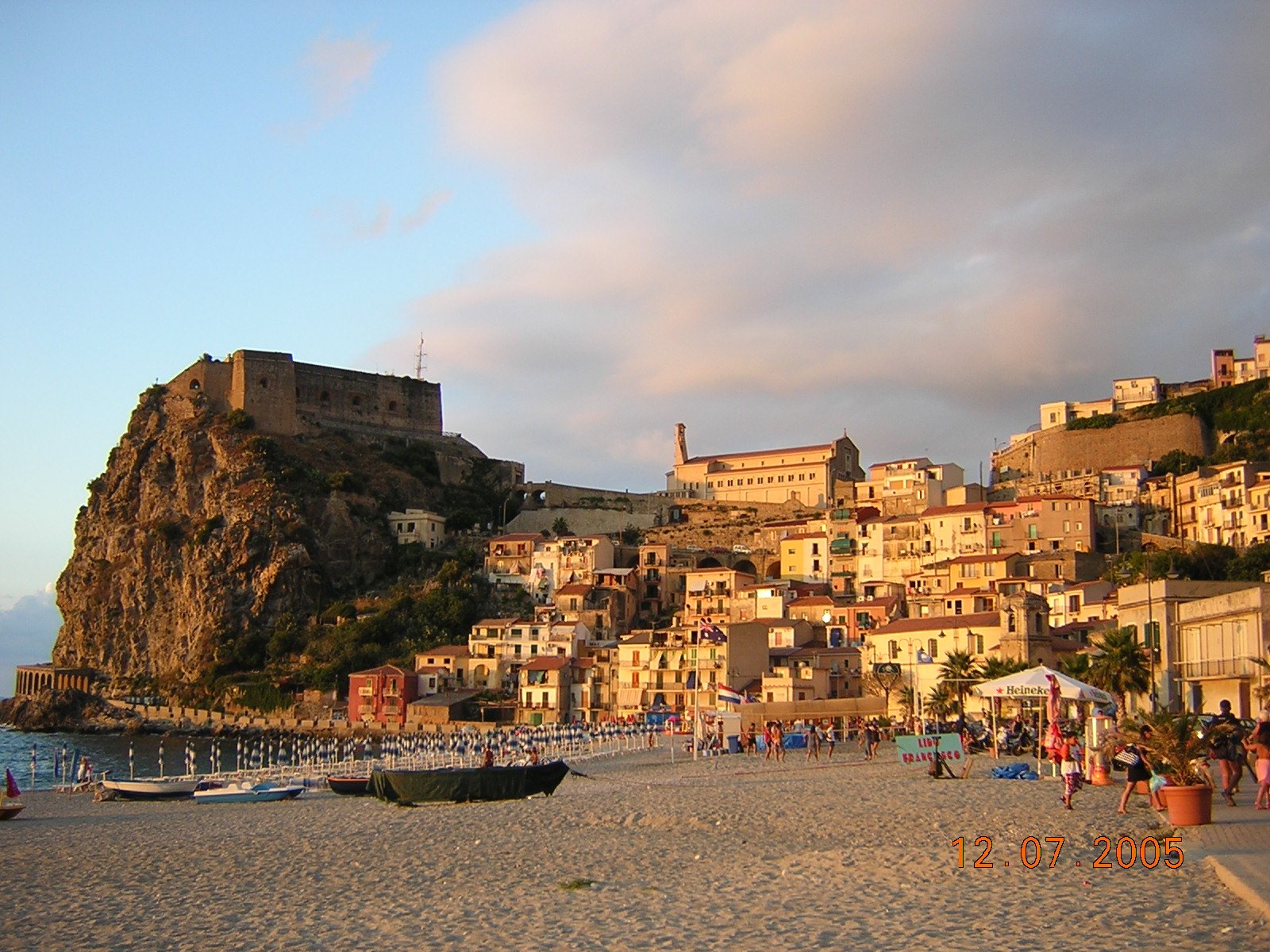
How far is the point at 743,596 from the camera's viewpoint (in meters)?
75.9

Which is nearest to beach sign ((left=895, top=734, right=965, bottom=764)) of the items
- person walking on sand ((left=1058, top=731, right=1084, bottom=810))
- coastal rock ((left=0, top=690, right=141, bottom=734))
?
person walking on sand ((left=1058, top=731, right=1084, bottom=810))

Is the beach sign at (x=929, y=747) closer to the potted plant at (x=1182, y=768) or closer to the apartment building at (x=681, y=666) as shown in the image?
the potted plant at (x=1182, y=768)

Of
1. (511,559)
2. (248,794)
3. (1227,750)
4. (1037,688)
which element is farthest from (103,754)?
(1227,750)

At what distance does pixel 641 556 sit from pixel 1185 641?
5684cm

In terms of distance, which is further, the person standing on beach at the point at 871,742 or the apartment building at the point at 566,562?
the apartment building at the point at 566,562

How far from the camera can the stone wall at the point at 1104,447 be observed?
8281 cm

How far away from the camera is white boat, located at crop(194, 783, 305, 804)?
3766 cm

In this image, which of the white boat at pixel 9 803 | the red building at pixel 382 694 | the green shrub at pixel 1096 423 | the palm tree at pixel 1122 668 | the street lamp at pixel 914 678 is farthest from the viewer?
the green shrub at pixel 1096 423

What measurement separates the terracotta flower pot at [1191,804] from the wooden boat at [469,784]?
16210 millimetres

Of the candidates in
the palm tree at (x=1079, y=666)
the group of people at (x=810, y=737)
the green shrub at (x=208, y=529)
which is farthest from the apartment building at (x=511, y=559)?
the palm tree at (x=1079, y=666)

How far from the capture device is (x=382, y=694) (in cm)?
7475

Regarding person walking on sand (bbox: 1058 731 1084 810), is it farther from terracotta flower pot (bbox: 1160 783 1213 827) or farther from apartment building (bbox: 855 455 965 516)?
apartment building (bbox: 855 455 965 516)

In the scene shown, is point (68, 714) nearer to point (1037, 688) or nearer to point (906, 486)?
point (906, 486)

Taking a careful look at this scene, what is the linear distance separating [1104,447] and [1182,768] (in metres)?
75.6
